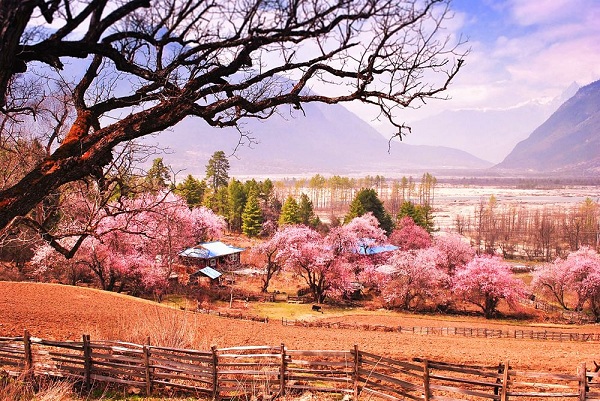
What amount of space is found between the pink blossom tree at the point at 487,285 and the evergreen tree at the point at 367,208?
1741 cm

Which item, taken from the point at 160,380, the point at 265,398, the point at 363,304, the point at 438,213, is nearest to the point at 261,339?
the point at 160,380

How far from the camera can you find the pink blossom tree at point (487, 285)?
109 feet

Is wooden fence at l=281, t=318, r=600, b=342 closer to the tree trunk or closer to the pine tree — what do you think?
the pine tree

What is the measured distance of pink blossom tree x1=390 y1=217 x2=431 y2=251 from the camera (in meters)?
47.5

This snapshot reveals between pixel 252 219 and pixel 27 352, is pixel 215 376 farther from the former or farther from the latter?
pixel 252 219

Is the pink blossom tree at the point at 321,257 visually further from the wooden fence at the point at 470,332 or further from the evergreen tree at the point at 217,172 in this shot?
the evergreen tree at the point at 217,172

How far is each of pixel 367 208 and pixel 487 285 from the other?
20800 mm

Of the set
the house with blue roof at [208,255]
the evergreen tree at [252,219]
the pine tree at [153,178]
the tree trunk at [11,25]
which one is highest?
the tree trunk at [11,25]

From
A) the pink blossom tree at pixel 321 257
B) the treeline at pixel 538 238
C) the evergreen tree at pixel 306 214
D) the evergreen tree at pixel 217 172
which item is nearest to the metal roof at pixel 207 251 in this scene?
the pink blossom tree at pixel 321 257

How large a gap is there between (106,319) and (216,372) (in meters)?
10.1

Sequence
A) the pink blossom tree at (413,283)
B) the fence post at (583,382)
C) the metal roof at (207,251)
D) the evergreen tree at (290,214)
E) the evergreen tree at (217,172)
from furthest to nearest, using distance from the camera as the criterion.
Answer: the evergreen tree at (217,172)
the evergreen tree at (290,214)
the metal roof at (207,251)
the pink blossom tree at (413,283)
the fence post at (583,382)

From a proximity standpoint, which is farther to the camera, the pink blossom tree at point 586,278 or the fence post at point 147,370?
the pink blossom tree at point 586,278

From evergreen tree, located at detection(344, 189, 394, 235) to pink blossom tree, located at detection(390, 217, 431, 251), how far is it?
4.18 m

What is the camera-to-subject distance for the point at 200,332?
15.9 m
